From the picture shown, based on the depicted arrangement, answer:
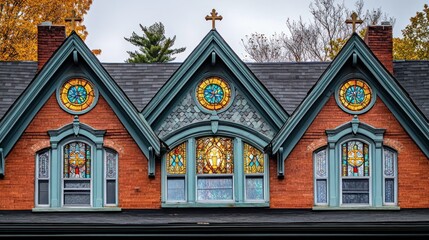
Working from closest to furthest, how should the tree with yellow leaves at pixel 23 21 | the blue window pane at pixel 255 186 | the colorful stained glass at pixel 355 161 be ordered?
the colorful stained glass at pixel 355 161 → the blue window pane at pixel 255 186 → the tree with yellow leaves at pixel 23 21

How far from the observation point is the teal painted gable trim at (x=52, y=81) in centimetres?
1555

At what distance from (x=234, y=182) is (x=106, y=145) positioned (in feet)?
11.0

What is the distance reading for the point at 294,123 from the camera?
15594 millimetres

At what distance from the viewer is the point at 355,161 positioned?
16.1 meters

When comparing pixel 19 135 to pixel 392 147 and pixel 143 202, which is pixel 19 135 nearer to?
pixel 143 202

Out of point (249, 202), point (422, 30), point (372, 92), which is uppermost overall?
point (422, 30)

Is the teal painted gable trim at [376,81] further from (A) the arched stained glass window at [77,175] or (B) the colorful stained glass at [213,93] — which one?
(A) the arched stained glass window at [77,175]

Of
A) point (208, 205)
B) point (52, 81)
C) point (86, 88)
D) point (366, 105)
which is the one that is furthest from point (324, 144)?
point (52, 81)

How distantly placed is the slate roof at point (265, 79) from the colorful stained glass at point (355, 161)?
5.98 ft

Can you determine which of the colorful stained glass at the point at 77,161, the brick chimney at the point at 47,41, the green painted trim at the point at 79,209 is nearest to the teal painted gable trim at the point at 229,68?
the colorful stained glass at the point at 77,161

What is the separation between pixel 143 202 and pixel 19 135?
11.6ft

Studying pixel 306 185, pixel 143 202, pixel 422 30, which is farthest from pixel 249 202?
pixel 422 30

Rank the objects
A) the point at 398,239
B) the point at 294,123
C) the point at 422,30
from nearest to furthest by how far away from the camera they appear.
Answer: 1. the point at 398,239
2. the point at 294,123
3. the point at 422,30

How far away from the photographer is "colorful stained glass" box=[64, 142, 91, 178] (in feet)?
52.9
